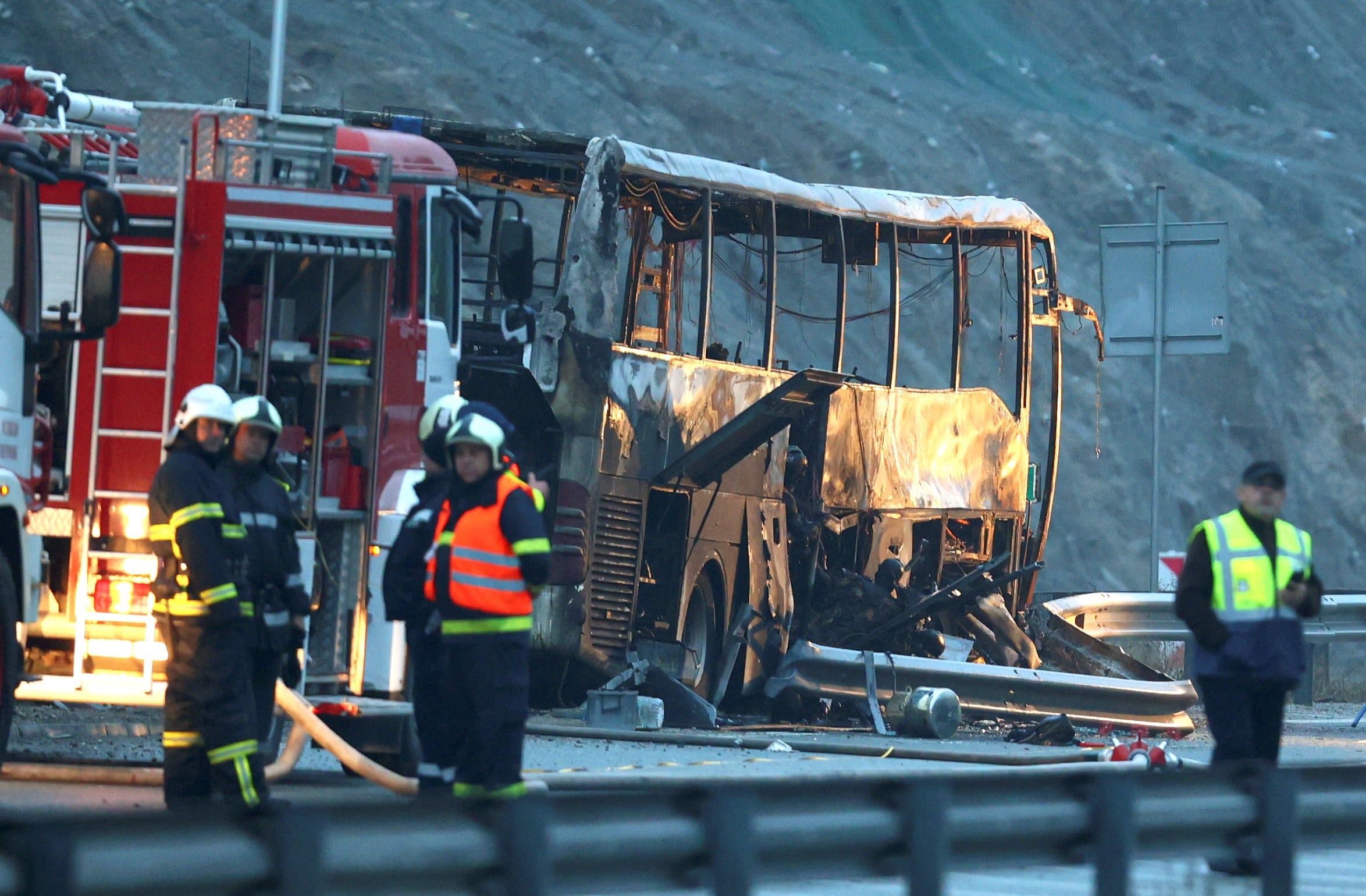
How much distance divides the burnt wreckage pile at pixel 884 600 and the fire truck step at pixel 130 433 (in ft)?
26.9

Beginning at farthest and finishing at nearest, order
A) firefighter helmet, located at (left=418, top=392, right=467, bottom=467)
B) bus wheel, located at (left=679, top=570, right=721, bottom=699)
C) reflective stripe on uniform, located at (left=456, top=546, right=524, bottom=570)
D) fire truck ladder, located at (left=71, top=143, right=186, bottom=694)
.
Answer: bus wheel, located at (left=679, top=570, right=721, bottom=699) < fire truck ladder, located at (left=71, top=143, right=186, bottom=694) < firefighter helmet, located at (left=418, top=392, right=467, bottom=467) < reflective stripe on uniform, located at (left=456, top=546, right=524, bottom=570)

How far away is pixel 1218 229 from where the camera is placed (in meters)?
22.1

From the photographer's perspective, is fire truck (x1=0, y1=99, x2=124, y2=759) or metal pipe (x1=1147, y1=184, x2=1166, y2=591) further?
metal pipe (x1=1147, y1=184, x2=1166, y2=591)

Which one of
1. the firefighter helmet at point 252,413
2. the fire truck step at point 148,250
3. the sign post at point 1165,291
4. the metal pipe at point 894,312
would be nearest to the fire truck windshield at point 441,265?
the fire truck step at point 148,250

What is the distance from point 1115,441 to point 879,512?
2920 cm

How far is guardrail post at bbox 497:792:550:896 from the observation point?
13.6ft

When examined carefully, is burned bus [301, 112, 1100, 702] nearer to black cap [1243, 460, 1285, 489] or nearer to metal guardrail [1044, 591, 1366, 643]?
metal guardrail [1044, 591, 1366, 643]

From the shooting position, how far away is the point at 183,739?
8.08 meters

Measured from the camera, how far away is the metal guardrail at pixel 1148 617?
20.7m

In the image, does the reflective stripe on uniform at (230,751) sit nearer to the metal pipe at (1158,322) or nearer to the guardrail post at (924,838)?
the guardrail post at (924,838)

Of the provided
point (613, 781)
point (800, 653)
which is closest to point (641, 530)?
point (800, 653)

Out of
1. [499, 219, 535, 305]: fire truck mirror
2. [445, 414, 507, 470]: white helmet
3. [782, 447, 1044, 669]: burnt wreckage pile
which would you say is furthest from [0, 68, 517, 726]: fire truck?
[782, 447, 1044, 669]: burnt wreckage pile

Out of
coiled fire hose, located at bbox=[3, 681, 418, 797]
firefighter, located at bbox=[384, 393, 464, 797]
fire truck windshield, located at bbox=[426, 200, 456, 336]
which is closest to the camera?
firefighter, located at bbox=[384, 393, 464, 797]

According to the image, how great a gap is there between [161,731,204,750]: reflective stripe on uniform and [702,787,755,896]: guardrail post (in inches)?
159
